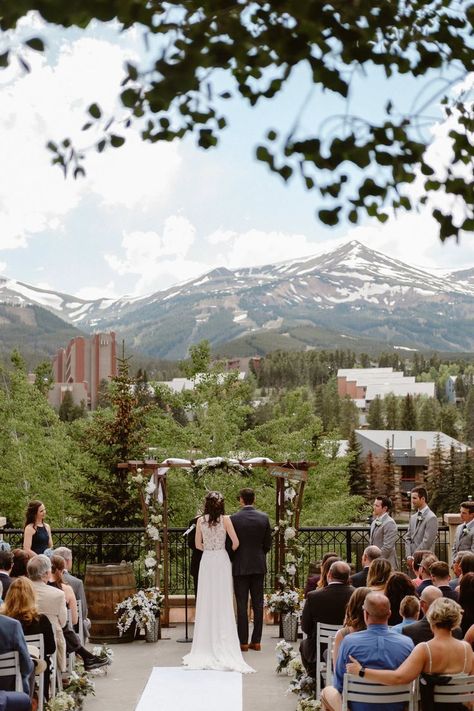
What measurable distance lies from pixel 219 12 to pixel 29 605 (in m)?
4.77

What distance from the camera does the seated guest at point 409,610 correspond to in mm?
6242

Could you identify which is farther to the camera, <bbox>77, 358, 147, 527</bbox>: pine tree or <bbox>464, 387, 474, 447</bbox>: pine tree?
<bbox>464, 387, 474, 447</bbox>: pine tree

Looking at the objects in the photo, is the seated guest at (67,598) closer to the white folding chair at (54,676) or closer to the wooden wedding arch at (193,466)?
the white folding chair at (54,676)

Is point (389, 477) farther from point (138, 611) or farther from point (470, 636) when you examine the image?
point (470, 636)

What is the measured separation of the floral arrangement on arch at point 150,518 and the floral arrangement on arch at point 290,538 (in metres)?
1.34

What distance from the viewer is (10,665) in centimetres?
610

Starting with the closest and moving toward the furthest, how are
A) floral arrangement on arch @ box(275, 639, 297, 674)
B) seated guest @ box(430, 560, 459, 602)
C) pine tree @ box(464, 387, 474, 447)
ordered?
1. seated guest @ box(430, 560, 459, 602)
2. floral arrangement on arch @ box(275, 639, 297, 674)
3. pine tree @ box(464, 387, 474, 447)

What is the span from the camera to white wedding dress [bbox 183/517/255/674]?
9594 mm

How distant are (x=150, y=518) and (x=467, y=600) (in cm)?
588

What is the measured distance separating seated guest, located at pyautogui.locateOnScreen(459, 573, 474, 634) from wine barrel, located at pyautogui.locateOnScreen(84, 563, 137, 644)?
505 centimetres

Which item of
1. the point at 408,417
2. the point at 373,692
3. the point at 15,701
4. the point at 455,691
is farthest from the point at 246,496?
the point at 408,417

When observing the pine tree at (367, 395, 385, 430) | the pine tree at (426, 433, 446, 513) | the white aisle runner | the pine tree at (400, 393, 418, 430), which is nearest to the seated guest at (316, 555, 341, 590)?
the white aisle runner

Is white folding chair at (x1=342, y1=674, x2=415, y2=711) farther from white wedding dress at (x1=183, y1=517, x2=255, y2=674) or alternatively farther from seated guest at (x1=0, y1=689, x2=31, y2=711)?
white wedding dress at (x1=183, y1=517, x2=255, y2=674)

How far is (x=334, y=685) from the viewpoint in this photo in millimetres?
6117
